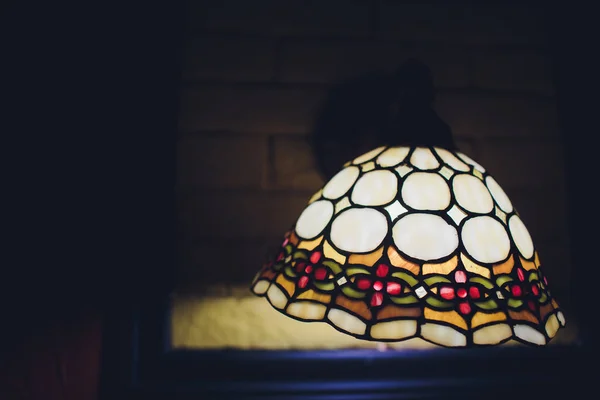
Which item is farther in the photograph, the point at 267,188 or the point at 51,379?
the point at 267,188

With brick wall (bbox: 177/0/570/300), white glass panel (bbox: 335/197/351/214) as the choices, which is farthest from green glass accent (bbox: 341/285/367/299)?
brick wall (bbox: 177/0/570/300)

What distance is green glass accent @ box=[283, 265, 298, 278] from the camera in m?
0.47

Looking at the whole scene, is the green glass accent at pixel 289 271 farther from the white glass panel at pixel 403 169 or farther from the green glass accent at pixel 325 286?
the white glass panel at pixel 403 169

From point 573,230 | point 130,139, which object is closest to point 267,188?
point 130,139

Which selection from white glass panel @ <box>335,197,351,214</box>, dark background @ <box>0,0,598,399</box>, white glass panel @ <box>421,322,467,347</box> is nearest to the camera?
white glass panel @ <box>421,322,467,347</box>

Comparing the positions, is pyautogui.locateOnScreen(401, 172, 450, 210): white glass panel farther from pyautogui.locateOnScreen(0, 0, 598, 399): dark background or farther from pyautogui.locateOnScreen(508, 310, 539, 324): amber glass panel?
pyautogui.locateOnScreen(0, 0, 598, 399): dark background

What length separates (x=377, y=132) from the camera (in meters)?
0.83

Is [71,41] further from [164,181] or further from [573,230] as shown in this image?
[573,230]

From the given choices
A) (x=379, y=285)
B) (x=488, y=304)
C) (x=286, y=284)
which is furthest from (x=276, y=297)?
(x=488, y=304)

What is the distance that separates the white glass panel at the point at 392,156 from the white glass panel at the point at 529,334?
0.23 m

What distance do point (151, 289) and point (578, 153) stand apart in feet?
3.06

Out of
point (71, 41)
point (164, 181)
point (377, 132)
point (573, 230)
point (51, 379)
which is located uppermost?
point (71, 41)

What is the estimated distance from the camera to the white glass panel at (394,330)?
39 cm

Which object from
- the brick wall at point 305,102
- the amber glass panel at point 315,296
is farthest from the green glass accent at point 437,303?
the brick wall at point 305,102
